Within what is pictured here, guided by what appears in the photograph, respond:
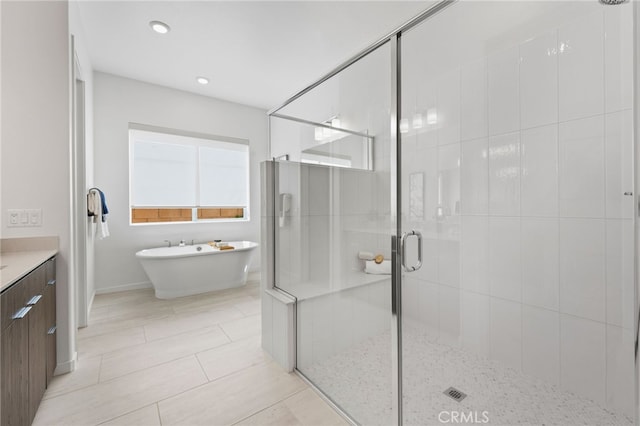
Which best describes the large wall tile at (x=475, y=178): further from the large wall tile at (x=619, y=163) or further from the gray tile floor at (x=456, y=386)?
the gray tile floor at (x=456, y=386)

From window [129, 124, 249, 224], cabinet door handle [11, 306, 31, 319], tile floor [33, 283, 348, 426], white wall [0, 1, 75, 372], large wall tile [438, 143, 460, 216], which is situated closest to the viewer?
cabinet door handle [11, 306, 31, 319]

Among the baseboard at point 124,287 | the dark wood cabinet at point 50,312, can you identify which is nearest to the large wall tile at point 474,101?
the dark wood cabinet at point 50,312

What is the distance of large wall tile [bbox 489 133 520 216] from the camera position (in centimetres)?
131

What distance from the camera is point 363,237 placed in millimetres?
1642

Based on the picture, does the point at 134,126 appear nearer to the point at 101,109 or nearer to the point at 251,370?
the point at 101,109

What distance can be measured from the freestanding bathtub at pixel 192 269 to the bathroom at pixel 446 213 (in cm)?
135

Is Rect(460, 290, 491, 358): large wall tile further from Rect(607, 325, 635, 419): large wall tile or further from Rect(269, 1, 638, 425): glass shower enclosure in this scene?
Rect(607, 325, 635, 419): large wall tile

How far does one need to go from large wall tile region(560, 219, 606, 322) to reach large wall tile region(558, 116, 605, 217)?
0.18ft

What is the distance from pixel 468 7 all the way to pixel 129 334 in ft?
11.2

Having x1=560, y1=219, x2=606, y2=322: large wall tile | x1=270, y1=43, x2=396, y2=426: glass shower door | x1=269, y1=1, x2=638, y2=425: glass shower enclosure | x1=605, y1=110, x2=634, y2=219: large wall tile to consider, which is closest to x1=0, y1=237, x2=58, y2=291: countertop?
x1=270, y1=43, x2=396, y2=426: glass shower door

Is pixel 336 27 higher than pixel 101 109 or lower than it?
higher

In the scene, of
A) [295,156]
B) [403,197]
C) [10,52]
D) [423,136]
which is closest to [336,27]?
[295,156]

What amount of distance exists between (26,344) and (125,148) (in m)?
3.09

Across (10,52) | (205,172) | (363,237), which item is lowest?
(363,237)
